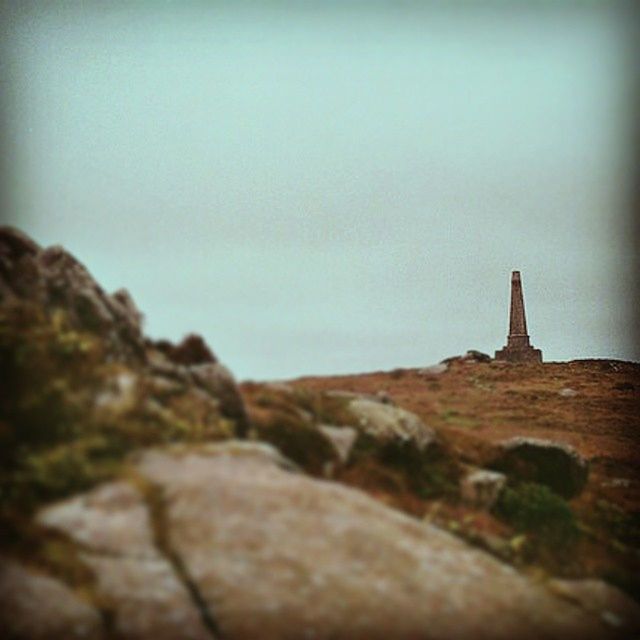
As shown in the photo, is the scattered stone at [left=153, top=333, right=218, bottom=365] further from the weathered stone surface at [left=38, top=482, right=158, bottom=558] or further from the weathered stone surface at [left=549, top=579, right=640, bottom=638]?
the weathered stone surface at [left=549, top=579, right=640, bottom=638]

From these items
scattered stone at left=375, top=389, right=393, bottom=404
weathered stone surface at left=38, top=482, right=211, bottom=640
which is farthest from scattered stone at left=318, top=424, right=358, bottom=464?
weathered stone surface at left=38, top=482, right=211, bottom=640

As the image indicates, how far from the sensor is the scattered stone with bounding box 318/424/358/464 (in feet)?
58.8

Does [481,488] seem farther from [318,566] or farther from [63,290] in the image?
[63,290]

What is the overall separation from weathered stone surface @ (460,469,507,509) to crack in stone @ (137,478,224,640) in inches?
244

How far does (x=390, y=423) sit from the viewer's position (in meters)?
18.9

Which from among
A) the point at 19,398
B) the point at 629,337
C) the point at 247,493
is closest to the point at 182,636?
the point at 247,493

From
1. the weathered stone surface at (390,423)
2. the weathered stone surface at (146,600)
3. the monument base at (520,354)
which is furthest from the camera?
the monument base at (520,354)

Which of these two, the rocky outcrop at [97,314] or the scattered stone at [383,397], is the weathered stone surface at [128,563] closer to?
the rocky outcrop at [97,314]

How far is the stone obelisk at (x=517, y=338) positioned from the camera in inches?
931

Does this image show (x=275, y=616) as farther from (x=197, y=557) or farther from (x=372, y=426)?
(x=372, y=426)

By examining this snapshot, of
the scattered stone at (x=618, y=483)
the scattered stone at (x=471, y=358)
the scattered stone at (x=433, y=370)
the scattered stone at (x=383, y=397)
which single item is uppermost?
the scattered stone at (x=471, y=358)

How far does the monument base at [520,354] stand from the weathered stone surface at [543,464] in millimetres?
3839

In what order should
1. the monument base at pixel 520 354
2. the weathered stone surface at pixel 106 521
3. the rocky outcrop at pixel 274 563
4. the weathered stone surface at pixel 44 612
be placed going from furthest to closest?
the monument base at pixel 520 354
the weathered stone surface at pixel 106 521
the rocky outcrop at pixel 274 563
the weathered stone surface at pixel 44 612

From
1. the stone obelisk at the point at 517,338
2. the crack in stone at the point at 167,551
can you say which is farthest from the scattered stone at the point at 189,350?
the stone obelisk at the point at 517,338
